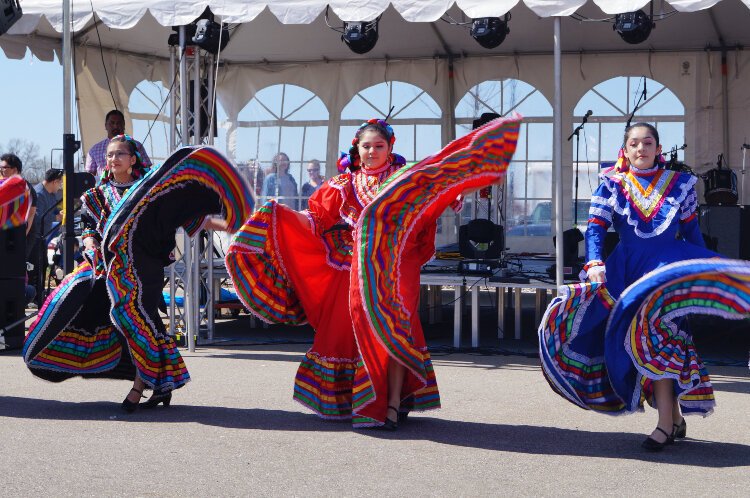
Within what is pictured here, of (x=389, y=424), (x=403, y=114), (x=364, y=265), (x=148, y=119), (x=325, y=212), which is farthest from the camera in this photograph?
(x=403, y=114)

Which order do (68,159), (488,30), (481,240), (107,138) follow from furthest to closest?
(481,240)
(107,138)
(488,30)
(68,159)

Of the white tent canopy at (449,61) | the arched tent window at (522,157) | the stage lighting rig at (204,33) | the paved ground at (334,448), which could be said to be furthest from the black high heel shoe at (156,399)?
the arched tent window at (522,157)

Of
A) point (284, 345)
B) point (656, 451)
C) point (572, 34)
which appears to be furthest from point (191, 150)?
point (572, 34)

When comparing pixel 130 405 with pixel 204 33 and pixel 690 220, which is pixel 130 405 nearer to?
pixel 690 220

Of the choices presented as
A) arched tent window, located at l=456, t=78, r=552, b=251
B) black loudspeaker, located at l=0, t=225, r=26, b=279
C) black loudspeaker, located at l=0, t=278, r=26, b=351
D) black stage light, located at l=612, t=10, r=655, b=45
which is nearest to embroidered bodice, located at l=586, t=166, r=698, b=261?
black stage light, located at l=612, t=10, r=655, b=45

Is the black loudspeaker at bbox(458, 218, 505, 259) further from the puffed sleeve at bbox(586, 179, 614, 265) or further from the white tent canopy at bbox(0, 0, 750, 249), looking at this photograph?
the puffed sleeve at bbox(586, 179, 614, 265)

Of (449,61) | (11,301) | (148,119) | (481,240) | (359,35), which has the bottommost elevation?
(11,301)

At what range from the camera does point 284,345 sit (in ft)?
30.3

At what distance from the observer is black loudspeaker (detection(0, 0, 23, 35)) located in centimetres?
687

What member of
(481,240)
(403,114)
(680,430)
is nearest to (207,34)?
(481,240)

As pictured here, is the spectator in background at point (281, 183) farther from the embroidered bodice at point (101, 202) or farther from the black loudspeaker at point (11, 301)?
the embroidered bodice at point (101, 202)

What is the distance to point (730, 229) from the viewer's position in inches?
391

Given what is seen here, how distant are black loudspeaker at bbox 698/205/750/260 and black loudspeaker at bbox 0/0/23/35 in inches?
248

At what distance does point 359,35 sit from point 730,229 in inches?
153
